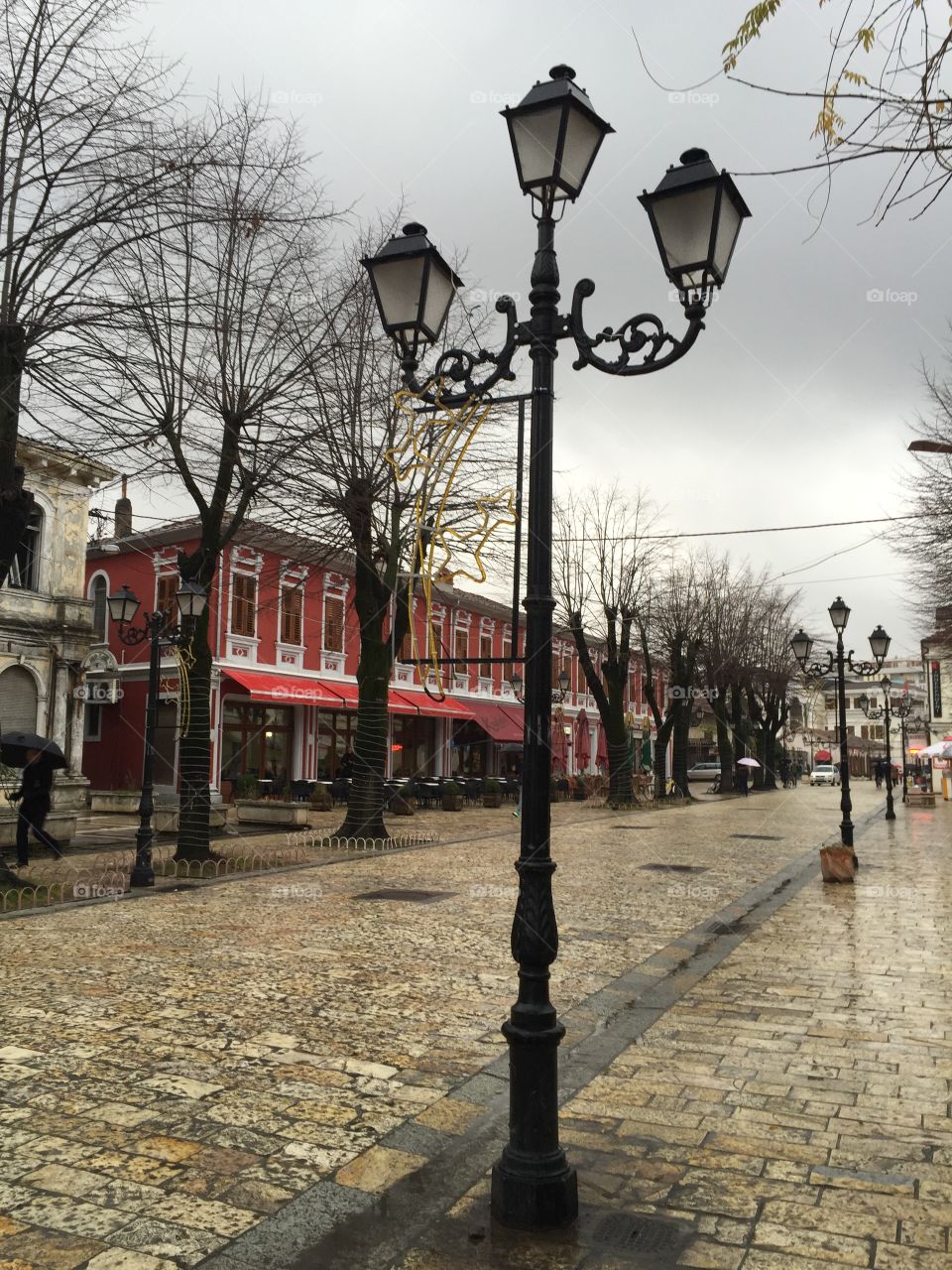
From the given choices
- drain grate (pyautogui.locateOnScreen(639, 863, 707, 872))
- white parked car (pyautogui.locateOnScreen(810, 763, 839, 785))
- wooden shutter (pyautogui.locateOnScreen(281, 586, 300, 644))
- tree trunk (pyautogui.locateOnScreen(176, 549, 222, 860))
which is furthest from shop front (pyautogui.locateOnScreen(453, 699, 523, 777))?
white parked car (pyautogui.locateOnScreen(810, 763, 839, 785))

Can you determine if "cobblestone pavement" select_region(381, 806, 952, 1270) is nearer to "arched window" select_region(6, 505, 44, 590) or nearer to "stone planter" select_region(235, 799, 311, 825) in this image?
"stone planter" select_region(235, 799, 311, 825)

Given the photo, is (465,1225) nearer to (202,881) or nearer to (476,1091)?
(476,1091)

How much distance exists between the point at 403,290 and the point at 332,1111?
371 cm

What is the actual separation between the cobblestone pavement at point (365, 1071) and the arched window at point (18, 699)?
14.2 meters

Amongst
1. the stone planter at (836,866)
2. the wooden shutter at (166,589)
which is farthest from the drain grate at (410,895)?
the wooden shutter at (166,589)

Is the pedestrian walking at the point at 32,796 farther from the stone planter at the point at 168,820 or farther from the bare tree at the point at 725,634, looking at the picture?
the bare tree at the point at 725,634

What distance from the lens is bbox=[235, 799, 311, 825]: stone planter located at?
1995 centimetres

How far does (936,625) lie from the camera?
1967cm

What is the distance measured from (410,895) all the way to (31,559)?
16.2 metres

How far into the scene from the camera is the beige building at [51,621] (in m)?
22.2

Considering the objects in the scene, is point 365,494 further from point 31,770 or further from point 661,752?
point 661,752

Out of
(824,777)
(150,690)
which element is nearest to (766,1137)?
(150,690)

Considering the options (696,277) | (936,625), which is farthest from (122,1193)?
(936,625)

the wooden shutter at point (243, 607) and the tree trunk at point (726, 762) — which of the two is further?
the tree trunk at point (726, 762)
